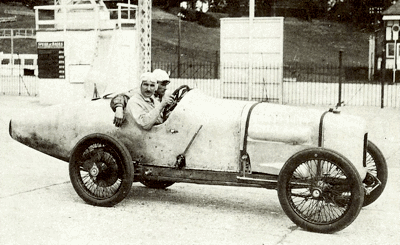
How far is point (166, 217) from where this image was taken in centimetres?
634

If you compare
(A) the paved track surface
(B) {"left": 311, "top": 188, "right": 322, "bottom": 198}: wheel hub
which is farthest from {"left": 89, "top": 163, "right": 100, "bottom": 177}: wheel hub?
(B) {"left": 311, "top": 188, "right": 322, "bottom": 198}: wheel hub

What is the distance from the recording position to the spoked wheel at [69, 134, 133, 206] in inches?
257

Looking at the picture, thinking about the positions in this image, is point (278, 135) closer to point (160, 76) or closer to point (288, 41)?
point (160, 76)

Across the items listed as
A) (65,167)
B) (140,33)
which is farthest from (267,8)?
(65,167)

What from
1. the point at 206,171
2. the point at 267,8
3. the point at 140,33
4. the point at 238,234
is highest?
the point at 267,8

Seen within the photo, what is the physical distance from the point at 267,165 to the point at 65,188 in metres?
2.74

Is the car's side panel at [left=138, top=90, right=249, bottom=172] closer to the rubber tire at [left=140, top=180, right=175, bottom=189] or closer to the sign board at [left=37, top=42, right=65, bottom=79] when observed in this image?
the rubber tire at [left=140, top=180, right=175, bottom=189]

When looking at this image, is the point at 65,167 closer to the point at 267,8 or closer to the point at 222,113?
the point at 222,113

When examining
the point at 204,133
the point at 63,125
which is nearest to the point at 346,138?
the point at 204,133

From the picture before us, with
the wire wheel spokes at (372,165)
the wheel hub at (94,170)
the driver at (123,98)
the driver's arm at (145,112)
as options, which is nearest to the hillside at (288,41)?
the driver at (123,98)

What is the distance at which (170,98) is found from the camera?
6527 millimetres

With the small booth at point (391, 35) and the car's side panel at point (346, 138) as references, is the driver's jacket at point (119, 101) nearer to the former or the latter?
the car's side panel at point (346, 138)

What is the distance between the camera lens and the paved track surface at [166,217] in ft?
18.3

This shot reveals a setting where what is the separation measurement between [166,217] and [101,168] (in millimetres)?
908
